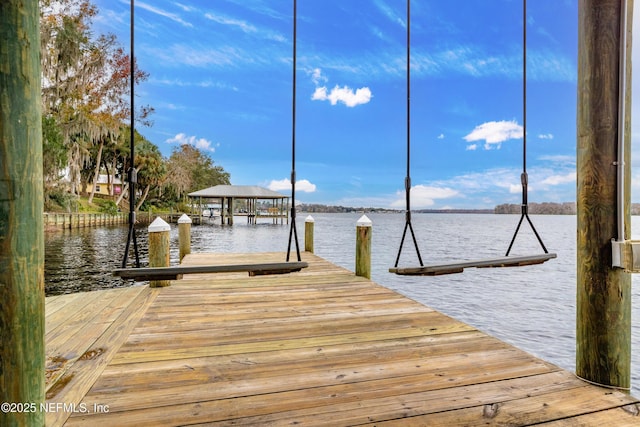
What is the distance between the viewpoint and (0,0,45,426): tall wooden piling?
2.98ft

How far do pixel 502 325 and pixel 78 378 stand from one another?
477cm

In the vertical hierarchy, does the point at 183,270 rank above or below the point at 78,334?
above

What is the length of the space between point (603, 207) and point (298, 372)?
164 cm

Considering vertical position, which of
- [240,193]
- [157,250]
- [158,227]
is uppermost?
[240,193]

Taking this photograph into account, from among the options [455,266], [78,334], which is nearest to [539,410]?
[455,266]

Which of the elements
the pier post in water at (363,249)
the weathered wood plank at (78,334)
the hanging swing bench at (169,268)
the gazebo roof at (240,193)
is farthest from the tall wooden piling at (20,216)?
the gazebo roof at (240,193)

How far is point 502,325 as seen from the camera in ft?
15.3

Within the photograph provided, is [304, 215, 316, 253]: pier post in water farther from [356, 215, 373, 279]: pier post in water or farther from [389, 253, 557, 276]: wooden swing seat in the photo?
[389, 253, 557, 276]: wooden swing seat

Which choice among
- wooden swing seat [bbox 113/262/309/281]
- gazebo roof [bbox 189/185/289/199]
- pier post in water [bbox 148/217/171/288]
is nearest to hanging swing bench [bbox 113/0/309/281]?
wooden swing seat [bbox 113/262/309/281]

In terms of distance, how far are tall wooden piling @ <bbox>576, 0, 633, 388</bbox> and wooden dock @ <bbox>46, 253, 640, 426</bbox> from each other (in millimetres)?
170

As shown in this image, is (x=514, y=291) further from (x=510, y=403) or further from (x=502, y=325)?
(x=510, y=403)

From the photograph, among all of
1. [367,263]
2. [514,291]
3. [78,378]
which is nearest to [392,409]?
[78,378]

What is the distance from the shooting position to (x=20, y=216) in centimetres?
93

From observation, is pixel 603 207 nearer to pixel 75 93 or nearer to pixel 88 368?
pixel 88 368
